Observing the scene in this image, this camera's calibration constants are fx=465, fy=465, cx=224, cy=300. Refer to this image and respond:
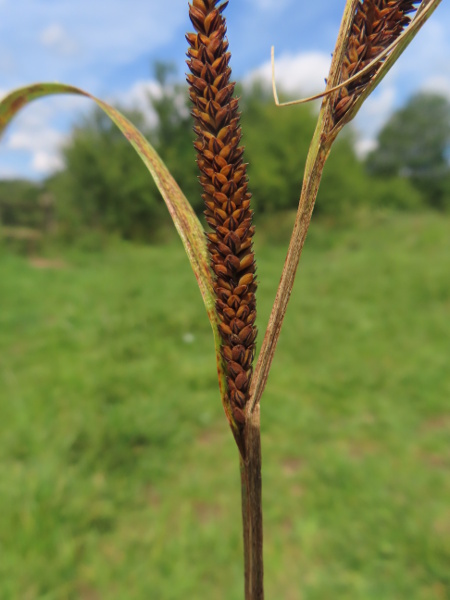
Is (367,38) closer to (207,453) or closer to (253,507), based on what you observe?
(253,507)

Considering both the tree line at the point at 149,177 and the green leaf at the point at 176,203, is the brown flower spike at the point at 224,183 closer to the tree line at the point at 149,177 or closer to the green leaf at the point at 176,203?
the green leaf at the point at 176,203

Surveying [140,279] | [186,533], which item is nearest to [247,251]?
[186,533]

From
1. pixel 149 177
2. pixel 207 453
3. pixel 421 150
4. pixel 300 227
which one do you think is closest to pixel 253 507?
pixel 300 227

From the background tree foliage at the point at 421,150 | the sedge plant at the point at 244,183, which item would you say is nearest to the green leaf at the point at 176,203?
the sedge plant at the point at 244,183

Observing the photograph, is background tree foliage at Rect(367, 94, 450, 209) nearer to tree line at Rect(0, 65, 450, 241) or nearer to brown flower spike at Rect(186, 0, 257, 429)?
tree line at Rect(0, 65, 450, 241)

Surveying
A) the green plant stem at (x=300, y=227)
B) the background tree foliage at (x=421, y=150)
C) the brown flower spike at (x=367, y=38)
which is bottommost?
the green plant stem at (x=300, y=227)

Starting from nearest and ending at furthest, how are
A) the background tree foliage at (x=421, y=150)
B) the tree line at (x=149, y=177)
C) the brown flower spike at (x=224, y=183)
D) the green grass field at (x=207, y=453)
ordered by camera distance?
the brown flower spike at (x=224, y=183), the green grass field at (x=207, y=453), the tree line at (x=149, y=177), the background tree foliage at (x=421, y=150)
